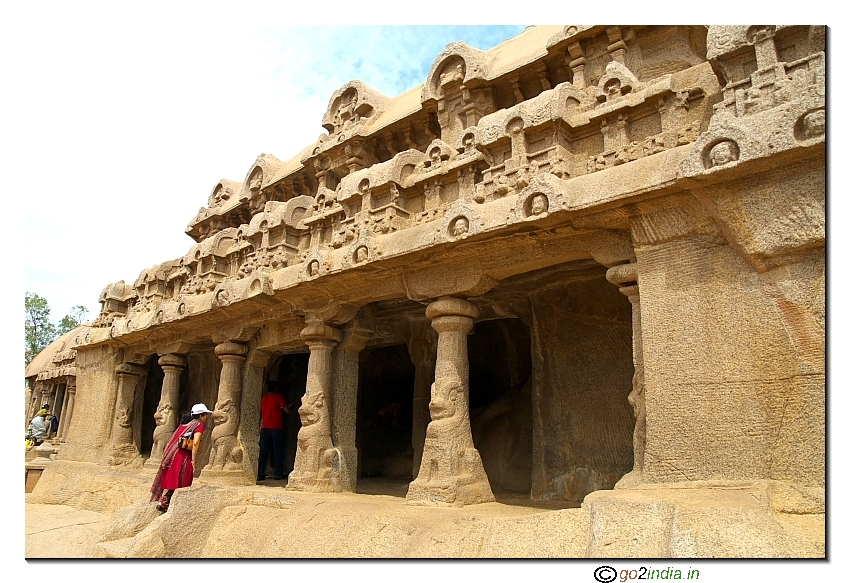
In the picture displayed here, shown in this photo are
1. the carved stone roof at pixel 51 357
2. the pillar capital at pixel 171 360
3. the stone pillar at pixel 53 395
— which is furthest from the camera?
the stone pillar at pixel 53 395

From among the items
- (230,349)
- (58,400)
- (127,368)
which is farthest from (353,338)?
(58,400)

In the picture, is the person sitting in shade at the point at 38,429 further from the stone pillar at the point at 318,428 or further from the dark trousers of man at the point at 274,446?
the stone pillar at the point at 318,428

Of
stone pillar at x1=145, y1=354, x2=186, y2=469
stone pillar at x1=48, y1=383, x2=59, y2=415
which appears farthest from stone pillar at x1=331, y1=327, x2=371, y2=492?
stone pillar at x1=48, y1=383, x2=59, y2=415

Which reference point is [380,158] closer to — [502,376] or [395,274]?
[395,274]

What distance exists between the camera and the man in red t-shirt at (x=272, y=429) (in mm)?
9062

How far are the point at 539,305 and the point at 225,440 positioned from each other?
4.37 metres

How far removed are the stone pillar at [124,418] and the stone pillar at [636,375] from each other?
8.45m

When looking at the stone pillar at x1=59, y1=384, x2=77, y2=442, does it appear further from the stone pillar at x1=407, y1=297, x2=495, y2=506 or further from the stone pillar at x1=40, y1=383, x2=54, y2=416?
the stone pillar at x1=407, y1=297, x2=495, y2=506

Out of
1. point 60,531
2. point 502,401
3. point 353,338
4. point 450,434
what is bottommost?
point 60,531

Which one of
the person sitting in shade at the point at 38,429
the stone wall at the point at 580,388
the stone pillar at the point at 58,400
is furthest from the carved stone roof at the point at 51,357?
the stone wall at the point at 580,388

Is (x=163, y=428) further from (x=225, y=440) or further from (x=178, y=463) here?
(x=178, y=463)

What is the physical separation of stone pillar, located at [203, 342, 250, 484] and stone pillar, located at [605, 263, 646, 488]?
532 centimetres

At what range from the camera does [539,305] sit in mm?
7117
